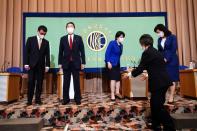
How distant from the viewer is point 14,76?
4.49 meters

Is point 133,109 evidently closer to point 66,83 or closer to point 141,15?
point 66,83

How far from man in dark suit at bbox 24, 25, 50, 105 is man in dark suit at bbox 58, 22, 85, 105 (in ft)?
1.01

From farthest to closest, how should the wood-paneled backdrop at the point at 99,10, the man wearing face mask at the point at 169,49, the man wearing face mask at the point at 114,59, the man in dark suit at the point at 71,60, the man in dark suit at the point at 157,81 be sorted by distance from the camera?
1. the wood-paneled backdrop at the point at 99,10
2. the man wearing face mask at the point at 114,59
3. the man in dark suit at the point at 71,60
4. the man wearing face mask at the point at 169,49
5. the man in dark suit at the point at 157,81

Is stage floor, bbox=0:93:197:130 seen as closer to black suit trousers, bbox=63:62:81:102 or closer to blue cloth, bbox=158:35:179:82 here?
black suit trousers, bbox=63:62:81:102

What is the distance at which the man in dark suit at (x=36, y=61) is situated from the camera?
13.1ft

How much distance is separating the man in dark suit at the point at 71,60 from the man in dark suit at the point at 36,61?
1.01ft

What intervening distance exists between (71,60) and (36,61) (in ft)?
1.77

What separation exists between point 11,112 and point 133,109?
1.71 metres

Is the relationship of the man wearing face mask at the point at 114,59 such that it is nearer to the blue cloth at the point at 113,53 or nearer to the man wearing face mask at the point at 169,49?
the blue cloth at the point at 113,53

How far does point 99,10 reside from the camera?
628cm

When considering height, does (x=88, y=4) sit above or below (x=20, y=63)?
above

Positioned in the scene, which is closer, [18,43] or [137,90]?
[137,90]

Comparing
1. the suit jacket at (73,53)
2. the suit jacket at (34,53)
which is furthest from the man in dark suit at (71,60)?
the suit jacket at (34,53)

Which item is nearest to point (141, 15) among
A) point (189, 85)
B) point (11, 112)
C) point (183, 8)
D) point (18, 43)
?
point (183, 8)
